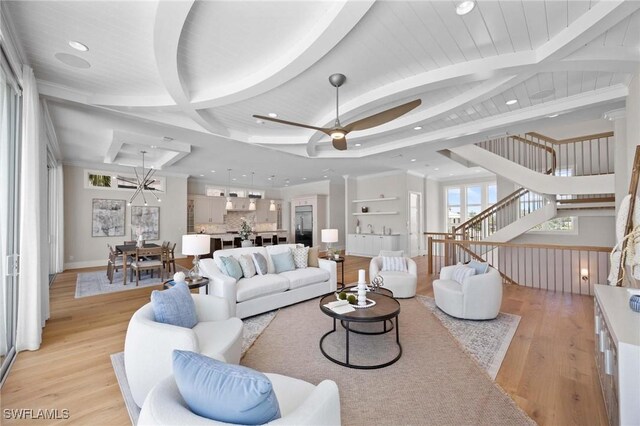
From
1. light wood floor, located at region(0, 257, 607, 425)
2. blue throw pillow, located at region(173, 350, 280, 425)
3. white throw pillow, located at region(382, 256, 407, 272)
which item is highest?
blue throw pillow, located at region(173, 350, 280, 425)

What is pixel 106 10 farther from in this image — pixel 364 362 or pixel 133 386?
pixel 364 362

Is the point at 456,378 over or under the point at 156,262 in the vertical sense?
under

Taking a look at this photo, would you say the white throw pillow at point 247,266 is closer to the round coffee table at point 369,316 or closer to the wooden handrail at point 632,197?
the round coffee table at point 369,316

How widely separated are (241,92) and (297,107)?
909 mm

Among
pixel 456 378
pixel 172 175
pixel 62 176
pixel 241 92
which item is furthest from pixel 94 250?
pixel 456 378

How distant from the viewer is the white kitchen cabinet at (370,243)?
333 inches

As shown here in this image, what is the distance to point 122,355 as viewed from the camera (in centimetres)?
276

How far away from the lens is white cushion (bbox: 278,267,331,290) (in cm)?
416

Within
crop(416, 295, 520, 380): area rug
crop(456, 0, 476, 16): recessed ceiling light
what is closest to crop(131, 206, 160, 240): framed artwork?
crop(416, 295, 520, 380): area rug

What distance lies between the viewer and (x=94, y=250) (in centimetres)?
758

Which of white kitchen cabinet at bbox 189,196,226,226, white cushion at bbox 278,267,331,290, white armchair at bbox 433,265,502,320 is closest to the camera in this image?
white armchair at bbox 433,265,502,320

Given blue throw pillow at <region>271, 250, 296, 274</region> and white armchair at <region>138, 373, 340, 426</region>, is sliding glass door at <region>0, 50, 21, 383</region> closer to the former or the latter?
white armchair at <region>138, 373, 340, 426</region>

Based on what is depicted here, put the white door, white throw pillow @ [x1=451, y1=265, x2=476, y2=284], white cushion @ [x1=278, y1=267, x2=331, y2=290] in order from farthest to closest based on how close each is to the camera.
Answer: the white door < white cushion @ [x1=278, y1=267, x2=331, y2=290] < white throw pillow @ [x1=451, y1=265, x2=476, y2=284]

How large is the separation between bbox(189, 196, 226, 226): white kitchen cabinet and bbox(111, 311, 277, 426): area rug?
714cm
